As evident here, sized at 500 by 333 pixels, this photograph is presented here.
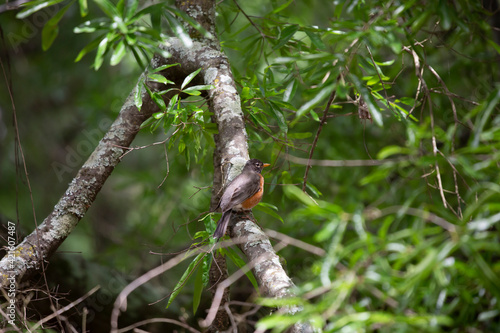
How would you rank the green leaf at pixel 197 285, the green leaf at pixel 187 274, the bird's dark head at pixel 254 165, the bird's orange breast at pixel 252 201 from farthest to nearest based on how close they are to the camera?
1. the bird's orange breast at pixel 252 201
2. the bird's dark head at pixel 254 165
3. the green leaf at pixel 197 285
4. the green leaf at pixel 187 274

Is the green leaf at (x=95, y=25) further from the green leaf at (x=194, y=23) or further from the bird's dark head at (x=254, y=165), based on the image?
the bird's dark head at (x=254, y=165)

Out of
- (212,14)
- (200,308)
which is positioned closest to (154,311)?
(200,308)

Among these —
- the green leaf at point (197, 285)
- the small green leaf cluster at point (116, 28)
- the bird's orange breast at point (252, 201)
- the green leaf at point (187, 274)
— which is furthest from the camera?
the bird's orange breast at point (252, 201)

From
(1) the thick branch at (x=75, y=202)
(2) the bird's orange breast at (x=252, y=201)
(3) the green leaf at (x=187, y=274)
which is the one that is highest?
(1) the thick branch at (x=75, y=202)

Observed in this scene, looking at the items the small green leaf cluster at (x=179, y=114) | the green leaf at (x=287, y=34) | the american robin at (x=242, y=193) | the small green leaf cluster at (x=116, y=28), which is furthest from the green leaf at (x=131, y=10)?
the american robin at (x=242, y=193)

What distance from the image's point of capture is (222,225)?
2748 mm

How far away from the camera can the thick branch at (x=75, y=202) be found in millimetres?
2529

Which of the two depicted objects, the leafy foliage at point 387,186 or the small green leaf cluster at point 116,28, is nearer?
the leafy foliage at point 387,186

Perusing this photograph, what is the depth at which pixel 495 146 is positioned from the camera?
1272mm

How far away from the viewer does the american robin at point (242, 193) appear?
274 centimetres

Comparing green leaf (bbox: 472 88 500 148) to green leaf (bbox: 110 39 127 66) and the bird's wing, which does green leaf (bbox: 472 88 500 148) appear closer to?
green leaf (bbox: 110 39 127 66)

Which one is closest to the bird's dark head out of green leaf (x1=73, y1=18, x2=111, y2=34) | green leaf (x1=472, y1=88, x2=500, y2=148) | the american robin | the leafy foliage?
the american robin

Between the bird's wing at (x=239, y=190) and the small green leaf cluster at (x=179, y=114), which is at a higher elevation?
the small green leaf cluster at (x=179, y=114)

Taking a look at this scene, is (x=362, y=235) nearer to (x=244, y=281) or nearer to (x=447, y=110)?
(x=244, y=281)
